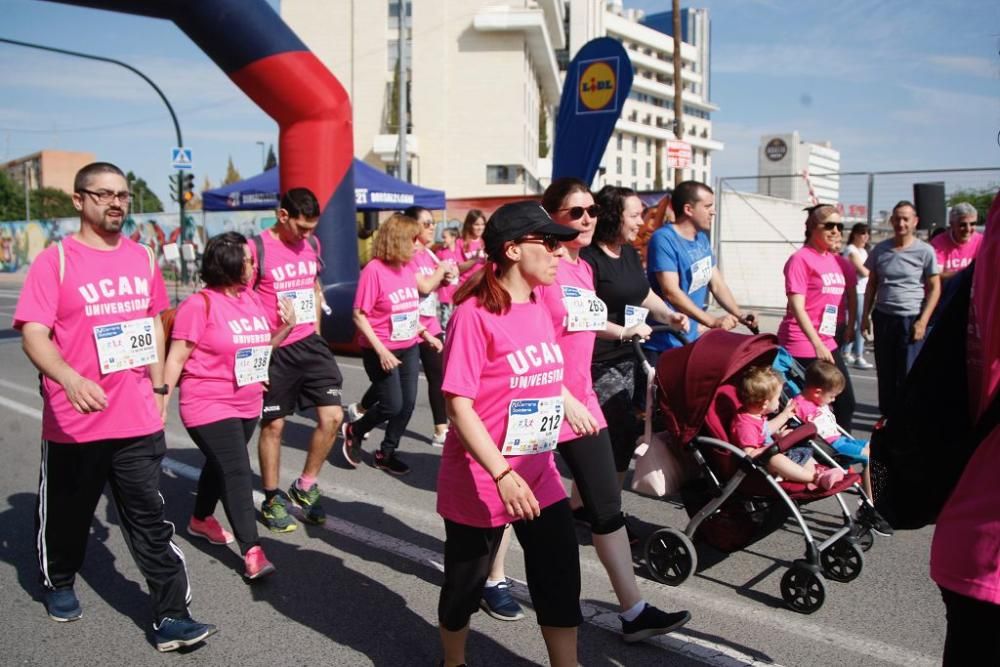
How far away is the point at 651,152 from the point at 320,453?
106 meters

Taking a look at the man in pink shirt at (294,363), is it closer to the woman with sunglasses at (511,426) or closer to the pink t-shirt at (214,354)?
the pink t-shirt at (214,354)

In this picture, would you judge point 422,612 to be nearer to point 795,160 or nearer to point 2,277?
point 2,277

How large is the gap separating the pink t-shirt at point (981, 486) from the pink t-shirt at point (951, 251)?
20.4ft

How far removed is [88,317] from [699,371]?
8.91 feet

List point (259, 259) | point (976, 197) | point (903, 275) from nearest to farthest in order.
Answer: point (259, 259) → point (903, 275) → point (976, 197)

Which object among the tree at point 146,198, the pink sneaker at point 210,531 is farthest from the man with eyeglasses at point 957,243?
the tree at point 146,198

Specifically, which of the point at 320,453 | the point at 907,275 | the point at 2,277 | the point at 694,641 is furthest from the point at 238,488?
the point at 2,277

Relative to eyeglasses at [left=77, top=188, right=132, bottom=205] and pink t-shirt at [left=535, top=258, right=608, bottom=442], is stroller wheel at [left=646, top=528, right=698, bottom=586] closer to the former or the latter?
pink t-shirt at [left=535, top=258, right=608, bottom=442]

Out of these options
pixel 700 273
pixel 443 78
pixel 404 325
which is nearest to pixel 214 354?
Answer: pixel 404 325

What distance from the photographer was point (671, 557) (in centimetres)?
405

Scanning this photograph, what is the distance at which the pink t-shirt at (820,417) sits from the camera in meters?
4.70

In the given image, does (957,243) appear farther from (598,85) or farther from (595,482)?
(595,482)

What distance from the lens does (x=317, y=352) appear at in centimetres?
530

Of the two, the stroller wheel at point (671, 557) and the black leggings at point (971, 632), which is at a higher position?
the black leggings at point (971, 632)
